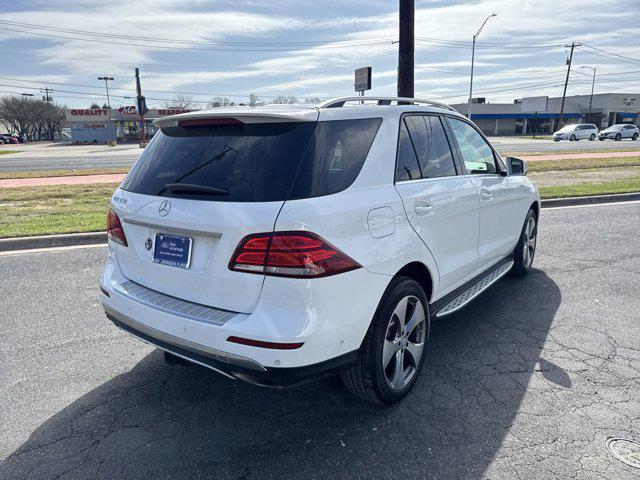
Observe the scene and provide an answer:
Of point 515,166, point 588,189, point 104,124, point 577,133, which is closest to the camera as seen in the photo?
point 515,166

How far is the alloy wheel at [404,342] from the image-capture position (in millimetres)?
2955

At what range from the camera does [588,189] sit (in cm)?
1142

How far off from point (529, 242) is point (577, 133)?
1942 inches

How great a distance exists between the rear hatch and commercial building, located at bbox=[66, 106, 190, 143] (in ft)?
229

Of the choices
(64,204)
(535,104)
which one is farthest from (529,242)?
(535,104)

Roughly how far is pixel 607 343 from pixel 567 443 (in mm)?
1576

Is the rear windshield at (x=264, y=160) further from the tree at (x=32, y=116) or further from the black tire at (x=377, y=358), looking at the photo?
the tree at (x=32, y=116)

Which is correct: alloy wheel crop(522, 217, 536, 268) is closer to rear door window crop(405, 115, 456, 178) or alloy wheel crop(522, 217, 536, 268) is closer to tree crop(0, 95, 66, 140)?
rear door window crop(405, 115, 456, 178)

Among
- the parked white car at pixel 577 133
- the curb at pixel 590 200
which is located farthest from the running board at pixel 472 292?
the parked white car at pixel 577 133

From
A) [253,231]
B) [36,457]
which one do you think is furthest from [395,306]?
[36,457]

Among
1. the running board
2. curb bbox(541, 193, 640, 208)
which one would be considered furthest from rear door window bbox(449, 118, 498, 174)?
curb bbox(541, 193, 640, 208)

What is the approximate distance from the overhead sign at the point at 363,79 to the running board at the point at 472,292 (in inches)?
304

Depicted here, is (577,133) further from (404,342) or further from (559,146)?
(404,342)

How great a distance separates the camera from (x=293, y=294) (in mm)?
2322
